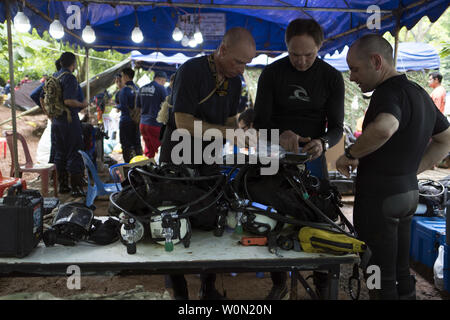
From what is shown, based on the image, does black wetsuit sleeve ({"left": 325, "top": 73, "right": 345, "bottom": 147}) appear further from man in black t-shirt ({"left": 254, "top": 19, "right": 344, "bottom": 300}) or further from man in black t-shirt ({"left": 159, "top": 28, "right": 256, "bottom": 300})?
man in black t-shirt ({"left": 159, "top": 28, "right": 256, "bottom": 300})

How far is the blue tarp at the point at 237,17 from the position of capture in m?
4.28

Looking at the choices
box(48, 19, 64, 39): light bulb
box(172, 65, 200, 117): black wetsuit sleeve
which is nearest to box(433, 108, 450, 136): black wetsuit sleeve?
box(172, 65, 200, 117): black wetsuit sleeve

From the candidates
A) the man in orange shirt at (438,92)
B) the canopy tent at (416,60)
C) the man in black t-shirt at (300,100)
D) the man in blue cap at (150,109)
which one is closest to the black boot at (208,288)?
the man in black t-shirt at (300,100)

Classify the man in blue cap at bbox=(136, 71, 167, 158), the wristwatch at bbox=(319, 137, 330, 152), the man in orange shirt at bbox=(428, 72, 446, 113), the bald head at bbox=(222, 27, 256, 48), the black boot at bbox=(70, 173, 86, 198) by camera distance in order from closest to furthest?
the bald head at bbox=(222, 27, 256, 48), the wristwatch at bbox=(319, 137, 330, 152), the black boot at bbox=(70, 173, 86, 198), the man in blue cap at bbox=(136, 71, 167, 158), the man in orange shirt at bbox=(428, 72, 446, 113)

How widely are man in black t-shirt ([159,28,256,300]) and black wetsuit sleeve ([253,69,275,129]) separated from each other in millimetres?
167

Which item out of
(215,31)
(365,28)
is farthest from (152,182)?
(215,31)

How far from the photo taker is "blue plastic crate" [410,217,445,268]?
3.26m

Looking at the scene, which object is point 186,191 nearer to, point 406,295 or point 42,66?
point 406,295

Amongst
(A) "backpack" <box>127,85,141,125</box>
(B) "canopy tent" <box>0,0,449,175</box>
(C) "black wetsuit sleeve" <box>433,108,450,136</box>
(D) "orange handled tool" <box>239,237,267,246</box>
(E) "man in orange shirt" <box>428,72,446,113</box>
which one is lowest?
(D) "orange handled tool" <box>239,237,267,246</box>

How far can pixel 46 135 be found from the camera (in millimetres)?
6711

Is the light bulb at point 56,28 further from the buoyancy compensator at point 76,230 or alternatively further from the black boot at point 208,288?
the black boot at point 208,288

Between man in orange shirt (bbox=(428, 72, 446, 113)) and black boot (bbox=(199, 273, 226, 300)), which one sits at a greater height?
man in orange shirt (bbox=(428, 72, 446, 113))

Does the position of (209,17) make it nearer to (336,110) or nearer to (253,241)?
(336,110)
